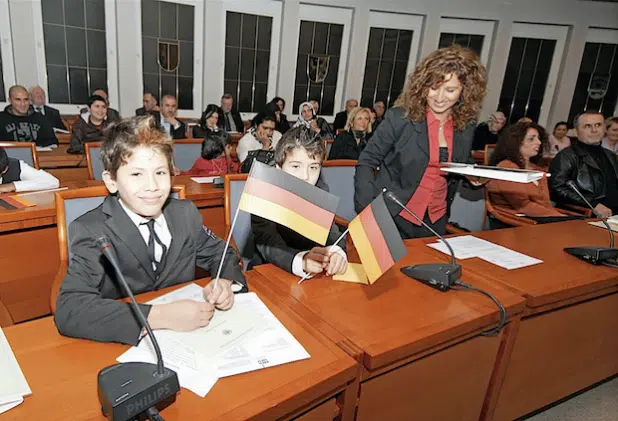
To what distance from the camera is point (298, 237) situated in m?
1.72

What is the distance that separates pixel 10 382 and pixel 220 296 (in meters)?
0.47

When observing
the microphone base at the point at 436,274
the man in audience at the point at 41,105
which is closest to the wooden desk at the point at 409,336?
the microphone base at the point at 436,274

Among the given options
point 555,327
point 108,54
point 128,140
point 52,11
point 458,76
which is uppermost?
point 52,11

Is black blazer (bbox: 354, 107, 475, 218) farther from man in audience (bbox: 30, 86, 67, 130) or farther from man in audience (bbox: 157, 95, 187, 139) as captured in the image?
man in audience (bbox: 30, 86, 67, 130)

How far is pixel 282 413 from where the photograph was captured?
2.78 ft

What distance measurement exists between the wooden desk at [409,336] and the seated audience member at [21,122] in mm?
4459

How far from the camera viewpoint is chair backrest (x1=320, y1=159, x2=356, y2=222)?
2.80m

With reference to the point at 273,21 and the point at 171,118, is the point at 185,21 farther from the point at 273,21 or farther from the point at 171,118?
the point at 171,118

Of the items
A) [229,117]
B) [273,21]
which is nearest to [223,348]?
[229,117]

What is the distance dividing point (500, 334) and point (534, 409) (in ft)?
2.01

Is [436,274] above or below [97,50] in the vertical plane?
below

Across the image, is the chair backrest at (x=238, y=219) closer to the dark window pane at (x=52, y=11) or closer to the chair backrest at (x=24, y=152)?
the chair backrest at (x=24, y=152)

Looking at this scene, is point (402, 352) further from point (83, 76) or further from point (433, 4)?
point (433, 4)

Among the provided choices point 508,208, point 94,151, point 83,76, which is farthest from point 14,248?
point 83,76
